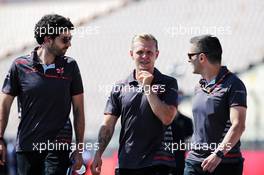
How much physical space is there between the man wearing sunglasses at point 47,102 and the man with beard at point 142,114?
1.42ft

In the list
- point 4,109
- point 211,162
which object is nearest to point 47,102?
point 4,109

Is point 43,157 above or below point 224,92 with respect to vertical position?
below

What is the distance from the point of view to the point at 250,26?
16.1 m

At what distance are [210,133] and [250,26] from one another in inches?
371

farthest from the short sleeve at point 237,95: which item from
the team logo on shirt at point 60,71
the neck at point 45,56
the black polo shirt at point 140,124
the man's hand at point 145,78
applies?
the neck at point 45,56

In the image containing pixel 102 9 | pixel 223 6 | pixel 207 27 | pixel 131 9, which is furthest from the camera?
pixel 102 9

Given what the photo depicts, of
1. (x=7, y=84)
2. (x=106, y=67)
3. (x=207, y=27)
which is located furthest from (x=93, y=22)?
(x=7, y=84)

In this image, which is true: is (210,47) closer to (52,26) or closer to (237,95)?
(237,95)

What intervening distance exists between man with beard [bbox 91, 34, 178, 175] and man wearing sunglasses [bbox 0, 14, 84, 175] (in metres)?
0.43

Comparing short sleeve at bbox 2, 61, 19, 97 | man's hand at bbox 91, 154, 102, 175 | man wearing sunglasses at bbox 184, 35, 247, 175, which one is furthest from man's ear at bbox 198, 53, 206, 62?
short sleeve at bbox 2, 61, 19, 97

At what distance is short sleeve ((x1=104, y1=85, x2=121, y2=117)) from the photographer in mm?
6934

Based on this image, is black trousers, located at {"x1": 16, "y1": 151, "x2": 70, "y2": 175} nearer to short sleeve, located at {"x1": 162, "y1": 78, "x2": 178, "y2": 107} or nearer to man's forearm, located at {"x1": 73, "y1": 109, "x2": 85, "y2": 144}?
man's forearm, located at {"x1": 73, "y1": 109, "x2": 85, "y2": 144}

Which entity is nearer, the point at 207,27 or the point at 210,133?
the point at 210,133

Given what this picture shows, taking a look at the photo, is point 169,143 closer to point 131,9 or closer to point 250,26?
point 250,26
